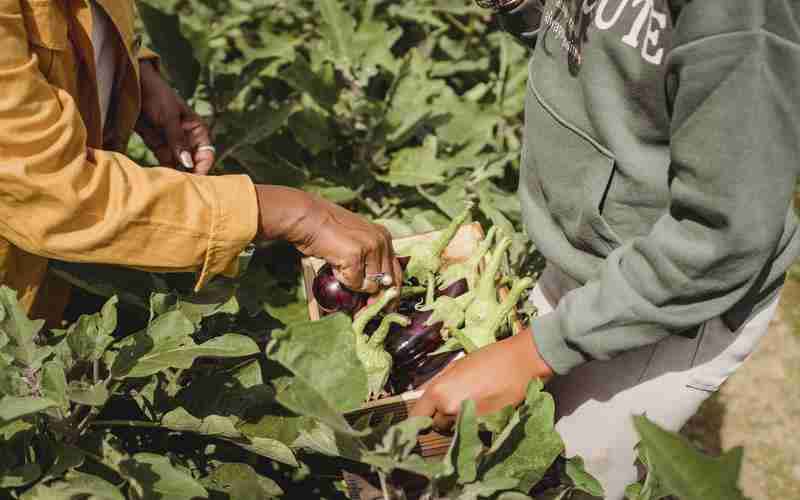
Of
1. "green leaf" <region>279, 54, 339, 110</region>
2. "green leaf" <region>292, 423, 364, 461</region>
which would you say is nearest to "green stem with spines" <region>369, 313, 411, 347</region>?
"green leaf" <region>292, 423, 364, 461</region>

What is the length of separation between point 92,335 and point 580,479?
86 centimetres

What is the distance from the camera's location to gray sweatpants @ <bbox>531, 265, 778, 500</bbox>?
1.46 metres

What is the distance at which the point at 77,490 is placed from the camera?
123cm

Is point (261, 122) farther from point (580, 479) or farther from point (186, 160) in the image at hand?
point (580, 479)

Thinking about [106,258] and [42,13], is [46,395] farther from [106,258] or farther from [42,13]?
[42,13]

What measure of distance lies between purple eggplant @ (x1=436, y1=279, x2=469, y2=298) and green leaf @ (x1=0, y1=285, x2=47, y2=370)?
0.76 m

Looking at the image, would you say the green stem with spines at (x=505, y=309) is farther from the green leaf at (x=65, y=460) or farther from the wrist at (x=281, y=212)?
the green leaf at (x=65, y=460)

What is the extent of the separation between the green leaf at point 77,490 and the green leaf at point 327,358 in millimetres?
342

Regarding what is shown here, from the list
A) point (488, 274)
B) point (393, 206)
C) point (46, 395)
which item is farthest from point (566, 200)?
point (393, 206)

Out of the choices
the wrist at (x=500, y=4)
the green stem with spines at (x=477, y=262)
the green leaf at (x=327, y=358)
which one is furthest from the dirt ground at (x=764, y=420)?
the green leaf at (x=327, y=358)

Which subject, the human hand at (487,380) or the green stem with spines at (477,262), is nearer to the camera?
the human hand at (487,380)

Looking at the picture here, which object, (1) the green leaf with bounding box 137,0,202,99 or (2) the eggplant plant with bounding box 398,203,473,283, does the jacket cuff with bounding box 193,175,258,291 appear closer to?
(2) the eggplant plant with bounding box 398,203,473,283

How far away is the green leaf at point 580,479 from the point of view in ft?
4.50

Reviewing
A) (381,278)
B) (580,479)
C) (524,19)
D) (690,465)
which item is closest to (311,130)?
(524,19)
